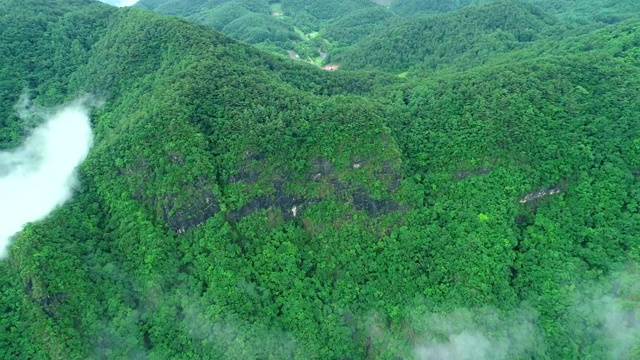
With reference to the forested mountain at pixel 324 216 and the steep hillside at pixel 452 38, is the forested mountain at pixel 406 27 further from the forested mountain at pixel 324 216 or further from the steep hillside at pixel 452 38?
the forested mountain at pixel 324 216

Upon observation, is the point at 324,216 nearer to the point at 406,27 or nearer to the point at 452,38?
the point at 452,38

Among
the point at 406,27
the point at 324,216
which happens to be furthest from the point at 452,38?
the point at 324,216

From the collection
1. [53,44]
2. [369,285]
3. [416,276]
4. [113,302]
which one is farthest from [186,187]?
[53,44]

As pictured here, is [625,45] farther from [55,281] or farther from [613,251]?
[55,281]

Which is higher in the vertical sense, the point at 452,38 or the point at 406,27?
the point at 452,38

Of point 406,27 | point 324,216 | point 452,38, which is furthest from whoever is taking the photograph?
point 406,27

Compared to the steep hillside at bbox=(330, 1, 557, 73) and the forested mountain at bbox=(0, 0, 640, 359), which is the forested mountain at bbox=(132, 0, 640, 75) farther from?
the forested mountain at bbox=(0, 0, 640, 359)

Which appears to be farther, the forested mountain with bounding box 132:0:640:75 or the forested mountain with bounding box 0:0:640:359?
the forested mountain with bounding box 132:0:640:75

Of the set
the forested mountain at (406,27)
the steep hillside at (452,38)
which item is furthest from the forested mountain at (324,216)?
the forested mountain at (406,27)

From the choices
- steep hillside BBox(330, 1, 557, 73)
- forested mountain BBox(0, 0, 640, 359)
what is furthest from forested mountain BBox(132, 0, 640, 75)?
forested mountain BBox(0, 0, 640, 359)
